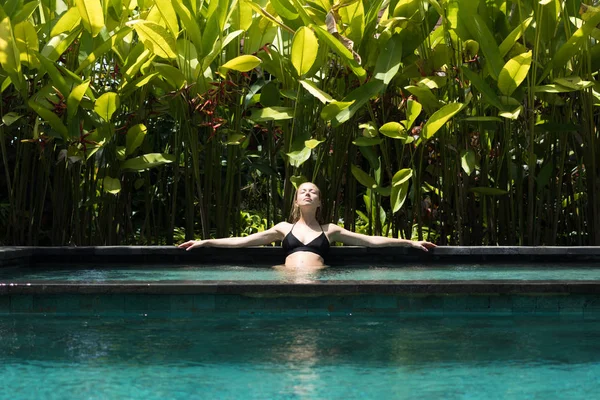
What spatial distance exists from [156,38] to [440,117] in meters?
1.40

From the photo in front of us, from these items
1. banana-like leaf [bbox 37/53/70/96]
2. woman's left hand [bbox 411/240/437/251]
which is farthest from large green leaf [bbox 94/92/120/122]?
woman's left hand [bbox 411/240/437/251]

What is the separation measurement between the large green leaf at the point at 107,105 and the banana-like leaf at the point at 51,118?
0.61 feet

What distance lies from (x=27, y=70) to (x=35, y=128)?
1.49 feet

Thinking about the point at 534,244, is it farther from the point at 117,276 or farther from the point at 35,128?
the point at 35,128

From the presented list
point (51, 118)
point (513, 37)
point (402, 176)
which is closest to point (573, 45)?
point (513, 37)

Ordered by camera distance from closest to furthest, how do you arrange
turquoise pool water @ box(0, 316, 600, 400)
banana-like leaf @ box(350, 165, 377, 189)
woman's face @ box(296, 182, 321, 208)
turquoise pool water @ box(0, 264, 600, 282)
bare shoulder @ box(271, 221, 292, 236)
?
turquoise pool water @ box(0, 316, 600, 400)
turquoise pool water @ box(0, 264, 600, 282)
woman's face @ box(296, 182, 321, 208)
bare shoulder @ box(271, 221, 292, 236)
banana-like leaf @ box(350, 165, 377, 189)

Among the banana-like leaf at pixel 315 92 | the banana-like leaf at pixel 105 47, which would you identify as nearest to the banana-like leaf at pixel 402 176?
the banana-like leaf at pixel 315 92

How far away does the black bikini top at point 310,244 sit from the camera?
4.70 meters

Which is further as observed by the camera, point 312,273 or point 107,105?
point 107,105

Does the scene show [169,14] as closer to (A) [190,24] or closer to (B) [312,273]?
(A) [190,24]

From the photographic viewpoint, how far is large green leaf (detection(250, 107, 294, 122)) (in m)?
4.84

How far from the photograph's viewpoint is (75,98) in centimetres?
467

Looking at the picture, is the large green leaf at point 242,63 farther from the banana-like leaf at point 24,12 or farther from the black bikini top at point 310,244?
the banana-like leaf at point 24,12

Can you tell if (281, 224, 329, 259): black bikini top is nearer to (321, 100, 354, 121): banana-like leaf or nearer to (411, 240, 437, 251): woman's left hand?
(411, 240, 437, 251): woman's left hand
